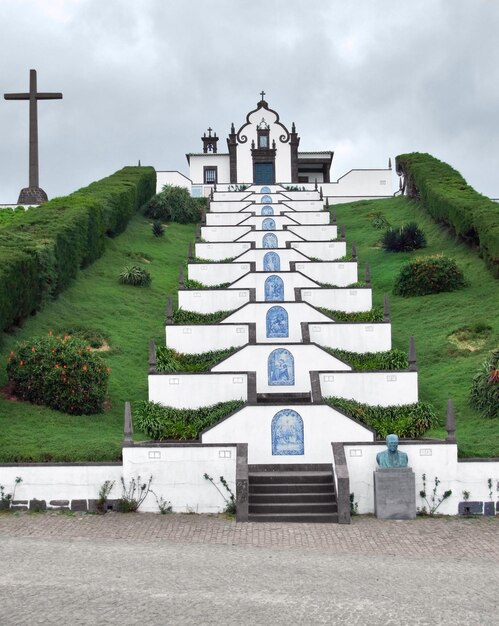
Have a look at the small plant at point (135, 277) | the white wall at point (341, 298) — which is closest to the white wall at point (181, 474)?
the white wall at point (341, 298)

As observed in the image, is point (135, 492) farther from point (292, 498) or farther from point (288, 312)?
point (288, 312)

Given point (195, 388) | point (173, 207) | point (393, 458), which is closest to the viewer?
point (393, 458)

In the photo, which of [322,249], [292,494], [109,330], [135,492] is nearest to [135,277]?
[109,330]

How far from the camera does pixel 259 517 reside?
16594 millimetres

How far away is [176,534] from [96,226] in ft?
71.7

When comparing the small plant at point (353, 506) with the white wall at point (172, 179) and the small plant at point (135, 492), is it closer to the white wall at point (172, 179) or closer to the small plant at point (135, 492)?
the small plant at point (135, 492)

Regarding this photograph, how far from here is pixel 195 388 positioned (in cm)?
2170

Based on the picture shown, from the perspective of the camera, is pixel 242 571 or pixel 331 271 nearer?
pixel 242 571

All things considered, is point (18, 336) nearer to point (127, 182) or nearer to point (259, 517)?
point (259, 517)

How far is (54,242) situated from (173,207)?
1925 cm

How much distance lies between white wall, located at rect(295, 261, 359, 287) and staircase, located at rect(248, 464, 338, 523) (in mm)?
14386

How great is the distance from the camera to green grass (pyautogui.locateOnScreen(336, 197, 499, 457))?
20516mm

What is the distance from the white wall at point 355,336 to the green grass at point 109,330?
17.2 ft

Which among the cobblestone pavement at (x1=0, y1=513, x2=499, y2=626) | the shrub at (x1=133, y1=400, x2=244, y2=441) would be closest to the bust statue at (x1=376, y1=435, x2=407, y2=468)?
the cobblestone pavement at (x1=0, y1=513, x2=499, y2=626)
